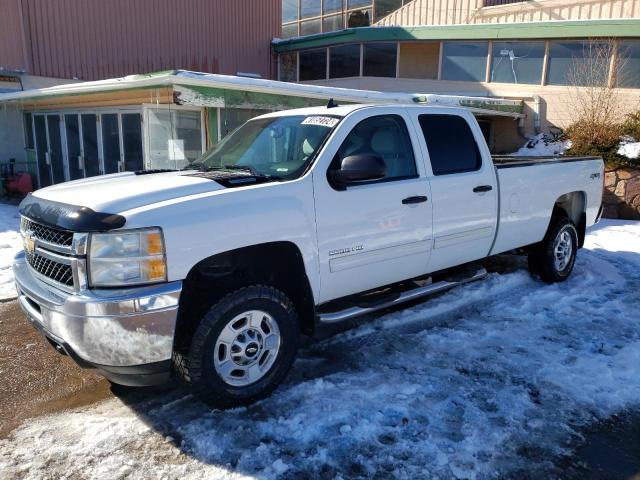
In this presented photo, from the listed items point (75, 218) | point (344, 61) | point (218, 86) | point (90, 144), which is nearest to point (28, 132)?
point (90, 144)

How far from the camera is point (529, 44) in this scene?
16.2 meters

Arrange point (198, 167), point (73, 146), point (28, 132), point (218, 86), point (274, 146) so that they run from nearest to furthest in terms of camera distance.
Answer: point (274, 146) < point (198, 167) < point (218, 86) < point (73, 146) < point (28, 132)

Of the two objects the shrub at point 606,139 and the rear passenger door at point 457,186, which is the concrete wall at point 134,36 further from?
the rear passenger door at point 457,186

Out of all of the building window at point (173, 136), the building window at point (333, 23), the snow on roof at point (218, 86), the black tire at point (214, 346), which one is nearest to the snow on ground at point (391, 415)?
the black tire at point (214, 346)

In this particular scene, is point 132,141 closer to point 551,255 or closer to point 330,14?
point 551,255

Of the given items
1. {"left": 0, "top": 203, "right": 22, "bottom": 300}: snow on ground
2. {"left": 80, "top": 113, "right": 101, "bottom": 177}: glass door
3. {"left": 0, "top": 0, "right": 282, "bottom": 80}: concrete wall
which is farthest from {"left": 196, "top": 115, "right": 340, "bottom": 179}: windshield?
{"left": 0, "top": 0, "right": 282, "bottom": 80}: concrete wall

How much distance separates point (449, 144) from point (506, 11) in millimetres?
15742

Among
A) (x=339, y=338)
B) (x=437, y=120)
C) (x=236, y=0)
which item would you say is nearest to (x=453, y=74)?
(x=236, y=0)

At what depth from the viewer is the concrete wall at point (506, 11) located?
15867 millimetres

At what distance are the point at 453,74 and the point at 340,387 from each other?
53.0ft

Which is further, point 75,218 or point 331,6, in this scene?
point 331,6

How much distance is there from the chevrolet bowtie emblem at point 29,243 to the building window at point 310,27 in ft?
70.9

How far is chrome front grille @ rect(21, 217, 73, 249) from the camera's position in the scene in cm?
315

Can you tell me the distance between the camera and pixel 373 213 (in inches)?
156
